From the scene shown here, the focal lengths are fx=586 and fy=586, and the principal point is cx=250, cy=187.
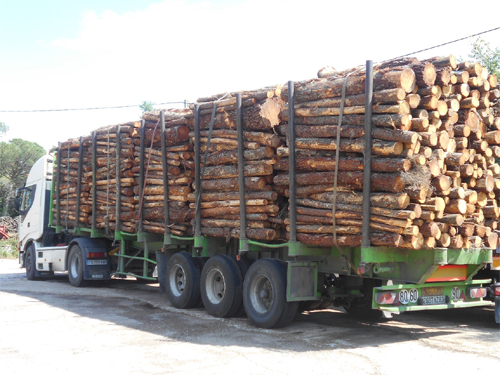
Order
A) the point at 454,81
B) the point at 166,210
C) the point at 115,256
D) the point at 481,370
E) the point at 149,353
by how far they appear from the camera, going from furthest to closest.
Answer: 1. the point at 115,256
2. the point at 166,210
3. the point at 454,81
4. the point at 149,353
5. the point at 481,370

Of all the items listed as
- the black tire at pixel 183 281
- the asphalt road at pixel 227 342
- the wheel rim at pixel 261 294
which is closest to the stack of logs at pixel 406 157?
the wheel rim at pixel 261 294

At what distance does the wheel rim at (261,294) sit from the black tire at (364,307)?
5.35ft

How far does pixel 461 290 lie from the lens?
9102mm

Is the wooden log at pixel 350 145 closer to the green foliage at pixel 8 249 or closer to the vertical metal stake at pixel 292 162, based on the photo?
the vertical metal stake at pixel 292 162

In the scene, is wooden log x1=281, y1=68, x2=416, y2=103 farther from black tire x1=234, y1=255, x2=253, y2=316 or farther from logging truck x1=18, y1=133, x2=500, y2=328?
black tire x1=234, y1=255, x2=253, y2=316

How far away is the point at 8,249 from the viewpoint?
1312 inches

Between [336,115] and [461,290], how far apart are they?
3347 millimetres

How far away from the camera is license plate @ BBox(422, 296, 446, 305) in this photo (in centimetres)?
855

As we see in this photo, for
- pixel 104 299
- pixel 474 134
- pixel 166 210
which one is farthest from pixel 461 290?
pixel 104 299

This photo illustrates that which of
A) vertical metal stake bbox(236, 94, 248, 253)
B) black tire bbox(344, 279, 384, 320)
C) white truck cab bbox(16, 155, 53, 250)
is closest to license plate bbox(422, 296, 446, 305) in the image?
black tire bbox(344, 279, 384, 320)

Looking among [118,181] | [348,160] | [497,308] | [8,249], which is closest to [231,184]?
[348,160]

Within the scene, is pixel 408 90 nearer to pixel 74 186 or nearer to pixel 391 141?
pixel 391 141

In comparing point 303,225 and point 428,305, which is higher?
point 303,225

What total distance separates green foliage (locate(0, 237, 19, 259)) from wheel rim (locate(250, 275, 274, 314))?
25.3 metres
